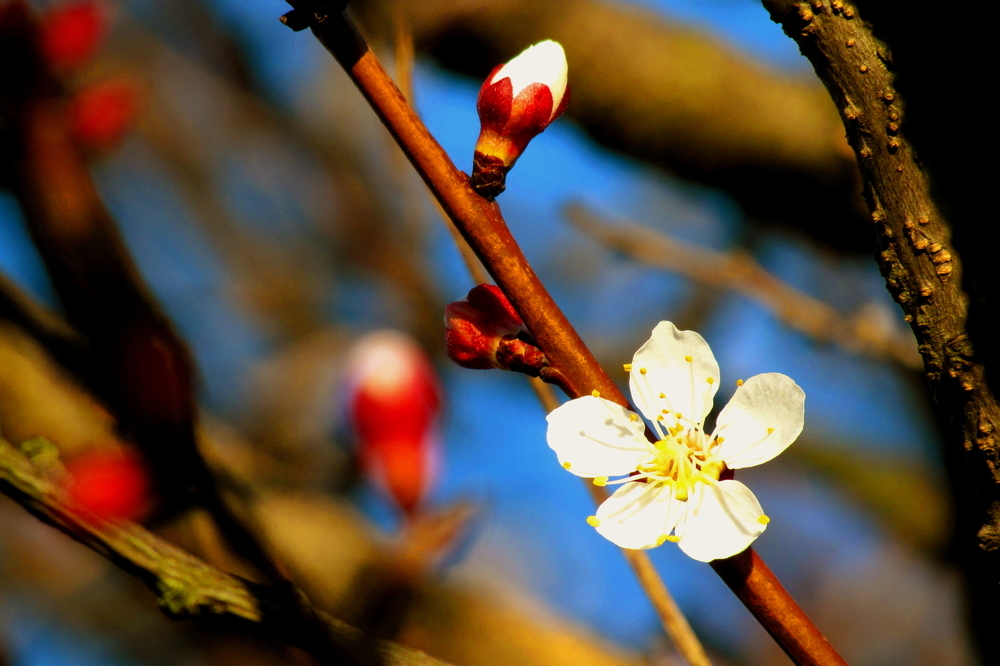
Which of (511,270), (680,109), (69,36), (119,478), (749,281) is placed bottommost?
(119,478)

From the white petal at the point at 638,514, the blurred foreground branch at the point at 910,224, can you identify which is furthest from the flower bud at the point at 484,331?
the blurred foreground branch at the point at 910,224

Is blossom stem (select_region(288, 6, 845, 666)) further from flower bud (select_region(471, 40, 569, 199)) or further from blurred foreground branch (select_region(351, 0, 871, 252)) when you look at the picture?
blurred foreground branch (select_region(351, 0, 871, 252))

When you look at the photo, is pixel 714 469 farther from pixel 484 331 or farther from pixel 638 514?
pixel 484 331

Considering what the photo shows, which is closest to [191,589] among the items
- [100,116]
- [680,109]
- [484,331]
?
[484,331]

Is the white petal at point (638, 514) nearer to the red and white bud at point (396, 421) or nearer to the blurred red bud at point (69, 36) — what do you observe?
the red and white bud at point (396, 421)

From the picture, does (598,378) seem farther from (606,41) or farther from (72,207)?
(606,41)

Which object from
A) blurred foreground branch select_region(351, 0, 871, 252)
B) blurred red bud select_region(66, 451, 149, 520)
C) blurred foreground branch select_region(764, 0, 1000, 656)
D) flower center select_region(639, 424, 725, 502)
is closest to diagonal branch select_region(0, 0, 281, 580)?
blurred red bud select_region(66, 451, 149, 520)

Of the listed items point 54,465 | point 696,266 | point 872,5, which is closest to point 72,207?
point 54,465
